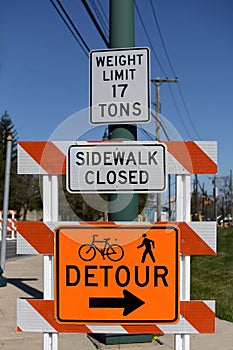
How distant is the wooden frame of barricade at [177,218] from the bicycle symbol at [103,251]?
29 cm

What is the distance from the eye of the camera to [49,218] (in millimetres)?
4367

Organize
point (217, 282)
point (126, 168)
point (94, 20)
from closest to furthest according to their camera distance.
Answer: point (126, 168) < point (94, 20) < point (217, 282)

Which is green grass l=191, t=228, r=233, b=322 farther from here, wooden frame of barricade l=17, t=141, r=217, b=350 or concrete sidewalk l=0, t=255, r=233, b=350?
wooden frame of barricade l=17, t=141, r=217, b=350

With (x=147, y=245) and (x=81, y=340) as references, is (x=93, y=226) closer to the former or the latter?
(x=147, y=245)

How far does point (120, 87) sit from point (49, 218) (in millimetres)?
1190

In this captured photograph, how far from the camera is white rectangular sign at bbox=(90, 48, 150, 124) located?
14.9ft

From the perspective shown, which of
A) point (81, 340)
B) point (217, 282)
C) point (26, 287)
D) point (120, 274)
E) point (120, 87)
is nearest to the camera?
point (120, 274)

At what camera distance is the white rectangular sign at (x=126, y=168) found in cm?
421

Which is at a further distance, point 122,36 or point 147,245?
point 122,36

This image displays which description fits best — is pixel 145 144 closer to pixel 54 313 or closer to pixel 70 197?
pixel 70 197

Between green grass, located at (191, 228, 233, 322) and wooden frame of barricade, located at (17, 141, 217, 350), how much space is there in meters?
4.79

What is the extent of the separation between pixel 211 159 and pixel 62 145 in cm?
114

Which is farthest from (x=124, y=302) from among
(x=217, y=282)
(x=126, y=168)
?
(x=217, y=282)

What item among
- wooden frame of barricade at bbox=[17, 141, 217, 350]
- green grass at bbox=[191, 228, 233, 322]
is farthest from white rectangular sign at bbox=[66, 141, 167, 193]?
green grass at bbox=[191, 228, 233, 322]
